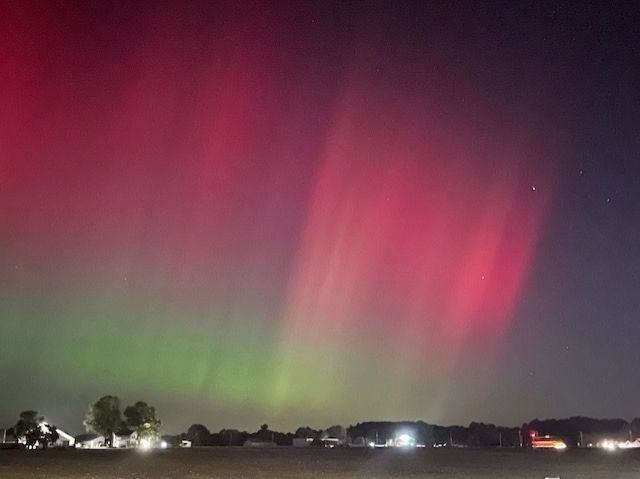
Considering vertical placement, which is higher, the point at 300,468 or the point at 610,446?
the point at 610,446

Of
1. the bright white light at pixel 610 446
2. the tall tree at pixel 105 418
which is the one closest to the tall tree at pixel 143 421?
the tall tree at pixel 105 418

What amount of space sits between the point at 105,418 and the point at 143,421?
24.2 ft

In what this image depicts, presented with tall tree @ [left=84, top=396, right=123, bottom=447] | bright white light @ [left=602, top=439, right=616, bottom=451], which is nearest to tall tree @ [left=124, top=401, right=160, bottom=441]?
tall tree @ [left=84, top=396, right=123, bottom=447]

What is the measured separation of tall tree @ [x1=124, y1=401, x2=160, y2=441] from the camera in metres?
135

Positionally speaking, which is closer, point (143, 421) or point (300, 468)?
point (300, 468)

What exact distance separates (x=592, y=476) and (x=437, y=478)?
26.6ft

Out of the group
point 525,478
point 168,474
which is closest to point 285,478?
point 168,474

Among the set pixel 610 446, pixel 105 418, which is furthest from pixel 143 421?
pixel 610 446

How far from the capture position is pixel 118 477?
34.5 metres

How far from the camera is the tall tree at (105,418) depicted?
455ft

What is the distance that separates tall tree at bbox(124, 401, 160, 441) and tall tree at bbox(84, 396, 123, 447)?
75.0 inches

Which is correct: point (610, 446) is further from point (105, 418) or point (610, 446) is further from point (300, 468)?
point (300, 468)

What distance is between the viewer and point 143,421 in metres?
137

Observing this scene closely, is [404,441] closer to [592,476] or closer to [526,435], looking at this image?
[526,435]
